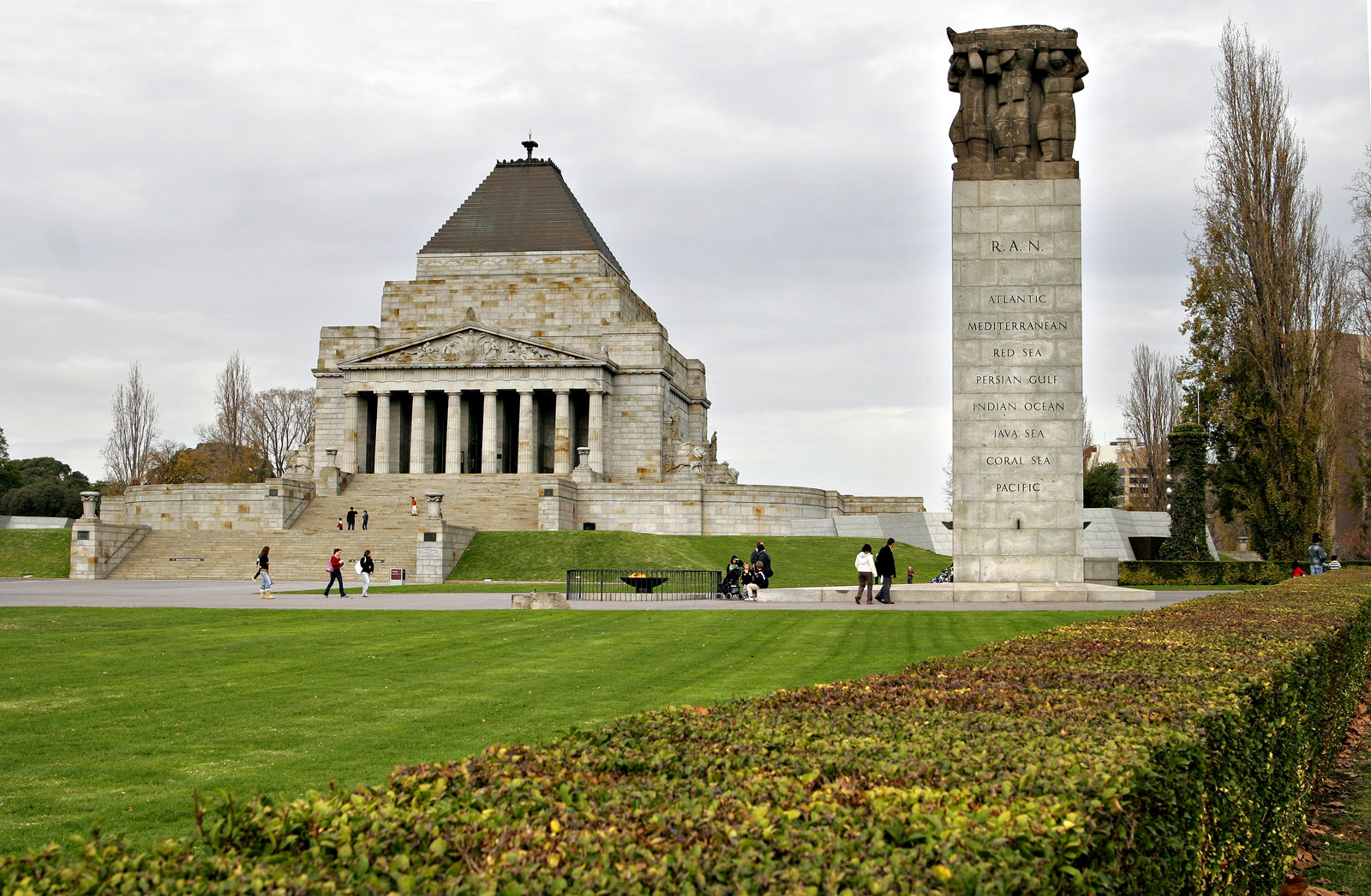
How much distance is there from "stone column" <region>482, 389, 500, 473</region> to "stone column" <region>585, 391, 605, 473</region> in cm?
558

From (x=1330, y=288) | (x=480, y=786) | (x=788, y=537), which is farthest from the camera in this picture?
(x=788, y=537)

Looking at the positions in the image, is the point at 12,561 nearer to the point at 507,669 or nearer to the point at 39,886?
the point at 507,669

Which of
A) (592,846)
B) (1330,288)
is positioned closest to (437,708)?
(592,846)

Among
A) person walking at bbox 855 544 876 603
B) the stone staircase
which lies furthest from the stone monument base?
the stone staircase

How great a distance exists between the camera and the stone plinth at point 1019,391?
27672 millimetres

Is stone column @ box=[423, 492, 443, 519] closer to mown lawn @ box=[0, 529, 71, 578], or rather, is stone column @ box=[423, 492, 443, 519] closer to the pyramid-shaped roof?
mown lawn @ box=[0, 529, 71, 578]

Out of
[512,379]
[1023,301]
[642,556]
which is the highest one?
[512,379]

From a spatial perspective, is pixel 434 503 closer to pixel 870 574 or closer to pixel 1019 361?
pixel 870 574

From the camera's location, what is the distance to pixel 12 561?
50.3m

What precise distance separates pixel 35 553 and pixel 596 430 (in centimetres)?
2998

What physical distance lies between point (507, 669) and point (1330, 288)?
40902 mm

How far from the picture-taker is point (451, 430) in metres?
68.1

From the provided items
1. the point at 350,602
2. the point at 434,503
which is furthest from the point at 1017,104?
the point at 434,503

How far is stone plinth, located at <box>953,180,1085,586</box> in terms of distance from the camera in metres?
27.7
